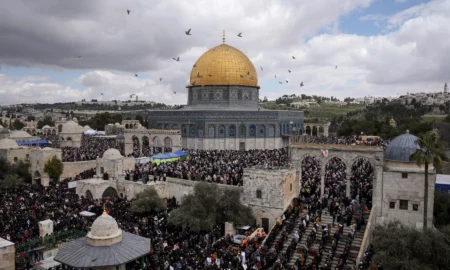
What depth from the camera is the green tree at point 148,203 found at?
2065 cm

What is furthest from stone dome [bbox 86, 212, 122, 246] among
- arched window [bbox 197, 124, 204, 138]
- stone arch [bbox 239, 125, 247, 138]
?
stone arch [bbox 239, 125, 247, 138]

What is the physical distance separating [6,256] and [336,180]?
57.5ft

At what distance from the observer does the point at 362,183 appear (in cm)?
2189

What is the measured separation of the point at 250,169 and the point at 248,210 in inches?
85.4

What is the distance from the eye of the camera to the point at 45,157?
2820 centimetres

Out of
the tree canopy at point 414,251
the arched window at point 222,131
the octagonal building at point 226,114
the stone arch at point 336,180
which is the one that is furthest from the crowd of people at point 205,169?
the tree canopy at point 414,251

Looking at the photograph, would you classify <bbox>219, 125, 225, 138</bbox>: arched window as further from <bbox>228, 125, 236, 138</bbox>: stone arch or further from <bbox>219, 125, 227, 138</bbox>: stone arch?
<bbox>228, 125, 236, 138</bbox>: stone arch

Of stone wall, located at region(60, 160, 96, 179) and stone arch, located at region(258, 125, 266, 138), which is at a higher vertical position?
stone arch, located at region(258, 125, 266, 138)

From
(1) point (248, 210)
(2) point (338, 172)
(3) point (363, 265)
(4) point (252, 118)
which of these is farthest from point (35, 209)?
(4) point (252, 118)

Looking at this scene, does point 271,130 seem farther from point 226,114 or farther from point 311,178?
point 311,178

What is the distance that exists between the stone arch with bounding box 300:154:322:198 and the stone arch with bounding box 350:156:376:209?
6.40 ft

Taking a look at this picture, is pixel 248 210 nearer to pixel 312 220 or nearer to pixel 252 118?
pixel 312 220

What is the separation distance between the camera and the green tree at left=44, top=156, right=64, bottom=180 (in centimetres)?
2797

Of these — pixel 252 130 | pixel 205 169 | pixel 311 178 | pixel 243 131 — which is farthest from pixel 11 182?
pixel 252 130
